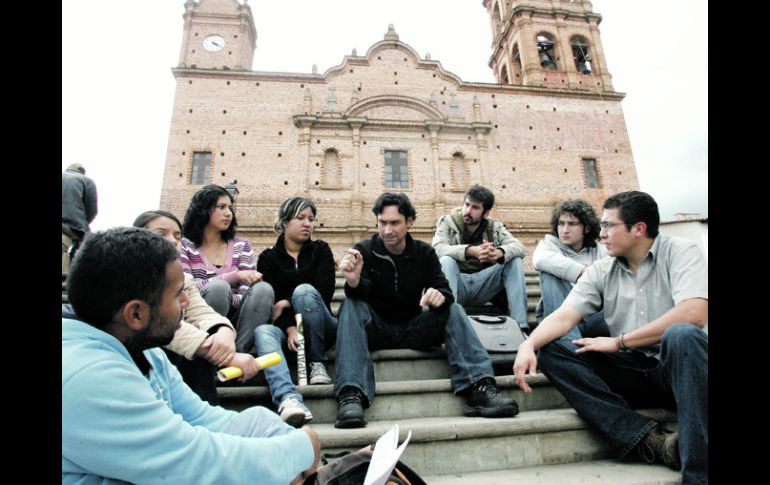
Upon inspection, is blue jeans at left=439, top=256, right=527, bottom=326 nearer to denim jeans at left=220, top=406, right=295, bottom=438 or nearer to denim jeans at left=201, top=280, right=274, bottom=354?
denim jeans at left=201, top=280, right=274, bottom=354

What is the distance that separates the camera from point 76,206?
4.95 meters

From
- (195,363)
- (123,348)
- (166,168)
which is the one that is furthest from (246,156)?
(123,348)

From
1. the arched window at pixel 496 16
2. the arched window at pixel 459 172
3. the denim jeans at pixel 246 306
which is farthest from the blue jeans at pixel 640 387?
the arched window at pixel 496 16

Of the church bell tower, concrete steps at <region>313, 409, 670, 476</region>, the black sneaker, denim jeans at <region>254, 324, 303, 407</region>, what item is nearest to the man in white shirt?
the black sneaker

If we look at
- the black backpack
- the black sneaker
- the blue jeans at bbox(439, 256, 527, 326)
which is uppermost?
the blue jeans at bbox(439, 256, 527, 326)

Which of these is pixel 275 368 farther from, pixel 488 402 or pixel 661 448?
pixel 661 448

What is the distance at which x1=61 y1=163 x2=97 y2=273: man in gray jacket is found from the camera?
16.0 ft

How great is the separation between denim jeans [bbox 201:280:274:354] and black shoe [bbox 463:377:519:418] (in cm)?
147

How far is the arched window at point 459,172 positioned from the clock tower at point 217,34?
31.3ft

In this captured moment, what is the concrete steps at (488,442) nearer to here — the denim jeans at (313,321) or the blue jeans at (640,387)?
the blue jeans at (640,387)

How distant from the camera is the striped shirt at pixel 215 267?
116 inches

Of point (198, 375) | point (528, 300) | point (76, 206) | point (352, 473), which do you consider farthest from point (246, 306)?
point (76, 206)

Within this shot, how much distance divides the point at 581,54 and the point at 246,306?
20.5 m
